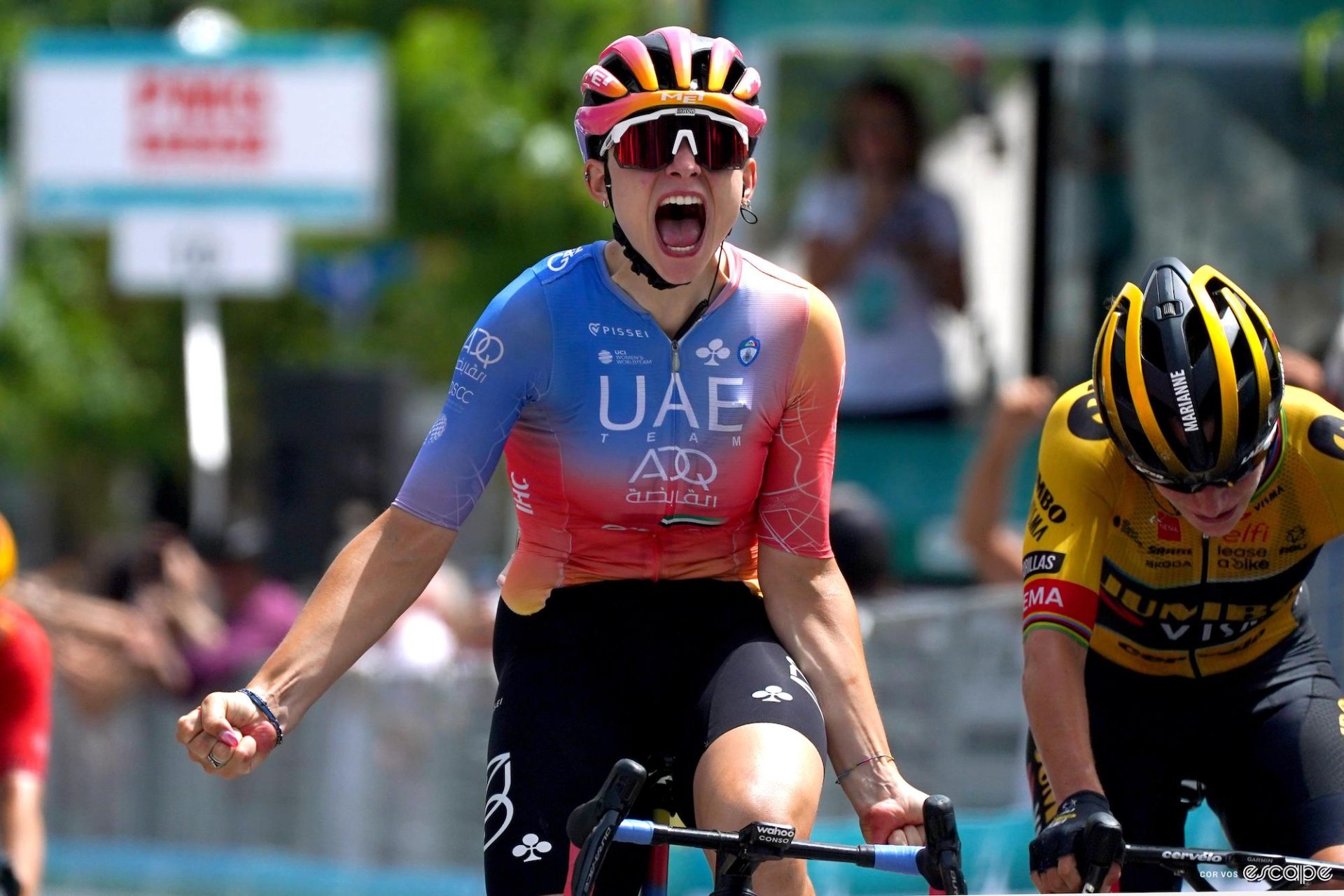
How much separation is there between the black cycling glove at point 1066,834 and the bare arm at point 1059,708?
78 millimetres

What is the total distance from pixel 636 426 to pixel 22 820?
3156 millimetres

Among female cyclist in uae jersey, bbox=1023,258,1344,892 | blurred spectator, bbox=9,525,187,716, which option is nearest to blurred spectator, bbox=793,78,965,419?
blurred spectator, bbox=9,525,187,716

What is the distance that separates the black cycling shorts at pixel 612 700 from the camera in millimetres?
4195

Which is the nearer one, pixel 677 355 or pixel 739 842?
pixel 739 842

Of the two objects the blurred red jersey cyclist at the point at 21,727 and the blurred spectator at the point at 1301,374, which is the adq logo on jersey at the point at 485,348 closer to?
the blurred red jersey cyclist at the point at 21,727

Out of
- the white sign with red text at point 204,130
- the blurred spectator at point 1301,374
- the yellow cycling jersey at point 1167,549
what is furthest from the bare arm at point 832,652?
the white sign with red text at point 204,130

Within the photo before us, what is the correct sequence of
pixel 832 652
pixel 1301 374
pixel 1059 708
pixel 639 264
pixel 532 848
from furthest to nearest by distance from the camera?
1. pixel 1301 374
2. pixel 1059 708
3. pixel 832 652
4. pixel 639 264
5. pixel 532 848

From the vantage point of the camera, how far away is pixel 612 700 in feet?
14.4

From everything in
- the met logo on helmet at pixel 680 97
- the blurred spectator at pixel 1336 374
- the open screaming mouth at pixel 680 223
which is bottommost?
the blurred spectator at pixel 1336 374

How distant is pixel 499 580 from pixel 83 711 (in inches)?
322

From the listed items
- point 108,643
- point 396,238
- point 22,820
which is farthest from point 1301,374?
point 396,238

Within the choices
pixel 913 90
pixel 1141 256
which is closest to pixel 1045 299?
pixel 1141 256

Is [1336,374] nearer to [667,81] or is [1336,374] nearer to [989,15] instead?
[667,81]

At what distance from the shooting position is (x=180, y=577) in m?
12.3
